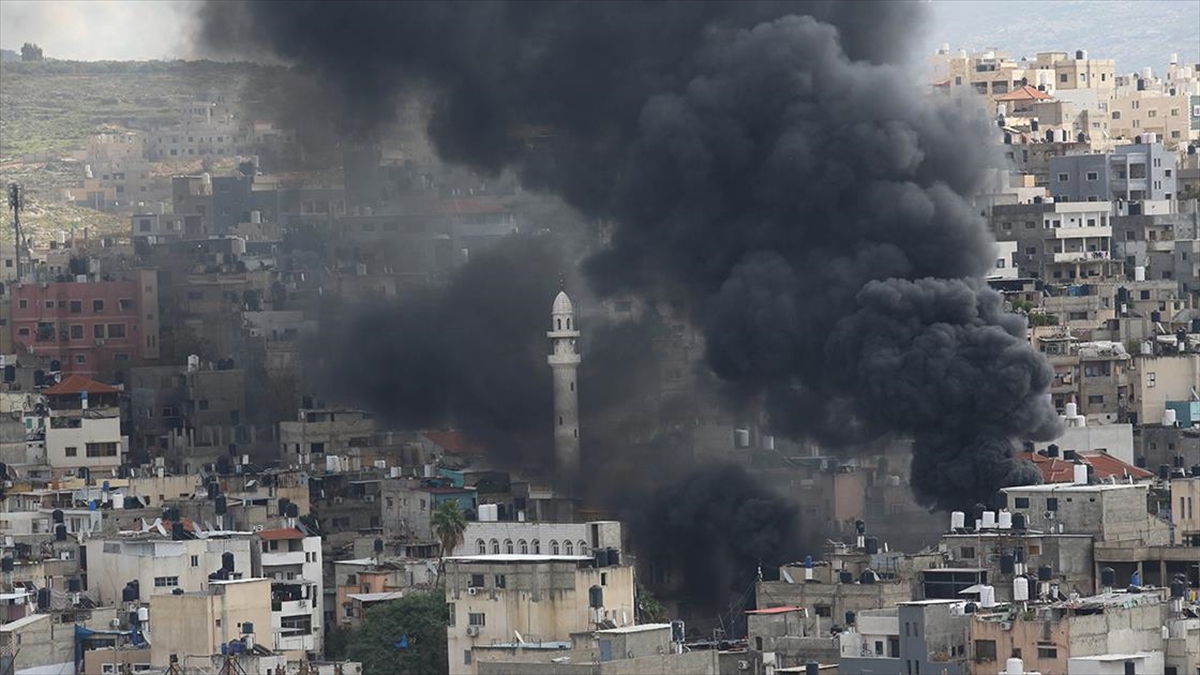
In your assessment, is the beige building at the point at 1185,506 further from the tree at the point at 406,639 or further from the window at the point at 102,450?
the window at the point at 102,450

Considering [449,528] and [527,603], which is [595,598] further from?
[449,528]

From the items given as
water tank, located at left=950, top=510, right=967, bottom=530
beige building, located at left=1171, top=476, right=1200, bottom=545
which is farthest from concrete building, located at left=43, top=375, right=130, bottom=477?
beige building, located at left=1171, top=476, right=1200, bottom=545

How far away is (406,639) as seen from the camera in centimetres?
6022

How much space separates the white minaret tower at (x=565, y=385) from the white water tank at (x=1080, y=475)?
12724mm

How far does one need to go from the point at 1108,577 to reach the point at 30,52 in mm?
96388

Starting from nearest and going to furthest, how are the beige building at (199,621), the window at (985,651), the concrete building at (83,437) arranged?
1. the window at (985,651)
2. the beige building at (199,621)
3. the concrete building at (83,437)

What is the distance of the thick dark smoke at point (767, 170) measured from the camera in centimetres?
7075

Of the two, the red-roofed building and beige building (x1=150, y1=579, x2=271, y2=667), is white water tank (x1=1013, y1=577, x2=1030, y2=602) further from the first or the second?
the red-roofed building

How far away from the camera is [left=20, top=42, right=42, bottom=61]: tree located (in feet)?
488

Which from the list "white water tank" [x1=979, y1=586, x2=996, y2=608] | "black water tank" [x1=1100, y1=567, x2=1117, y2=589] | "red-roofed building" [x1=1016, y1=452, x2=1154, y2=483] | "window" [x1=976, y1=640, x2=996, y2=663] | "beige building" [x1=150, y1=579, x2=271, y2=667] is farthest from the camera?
"red-roofed building" [x1=1016, y1=452, x2=1154, y2=483]

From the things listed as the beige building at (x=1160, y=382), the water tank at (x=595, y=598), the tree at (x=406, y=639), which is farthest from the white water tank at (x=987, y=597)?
the beige building at (x=1160, y=382)

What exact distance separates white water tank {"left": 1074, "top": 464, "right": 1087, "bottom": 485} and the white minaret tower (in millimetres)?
12724

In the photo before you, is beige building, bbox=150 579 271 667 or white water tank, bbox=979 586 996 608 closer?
white water tank, bbox=979 586 996 608

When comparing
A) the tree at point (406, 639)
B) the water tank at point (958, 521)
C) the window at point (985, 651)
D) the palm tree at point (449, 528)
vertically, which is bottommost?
the window at point (985, 651)
